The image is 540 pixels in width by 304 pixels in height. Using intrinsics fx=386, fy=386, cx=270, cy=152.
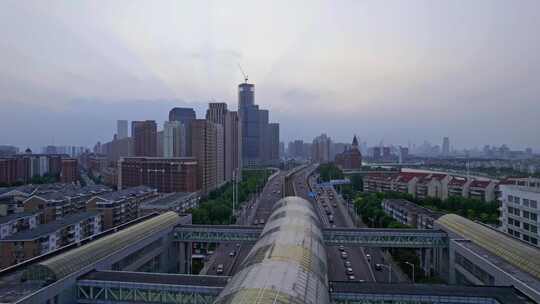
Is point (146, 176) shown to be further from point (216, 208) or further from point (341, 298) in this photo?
point (341, 298)

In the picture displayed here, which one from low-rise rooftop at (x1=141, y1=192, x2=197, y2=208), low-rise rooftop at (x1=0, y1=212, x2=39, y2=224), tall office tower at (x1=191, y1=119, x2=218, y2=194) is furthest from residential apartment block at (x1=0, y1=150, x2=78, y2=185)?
low-rise rooftop at (x1=141, y1=192, x2=197, y2=208)

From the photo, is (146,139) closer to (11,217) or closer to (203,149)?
(203,149)

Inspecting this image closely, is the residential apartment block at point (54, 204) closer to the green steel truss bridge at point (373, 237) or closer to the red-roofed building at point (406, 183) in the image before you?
the green steel truss bridge at point (373, 237)

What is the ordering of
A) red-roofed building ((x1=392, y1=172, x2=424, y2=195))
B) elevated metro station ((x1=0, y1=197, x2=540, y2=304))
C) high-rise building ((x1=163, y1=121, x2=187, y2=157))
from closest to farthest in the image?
elevated metro station ((x1=0, y1=197, x2=540, y2=304)), red-roofed building ((x1=392, y1=172, x2=424, y2=195)), high-rise building ((x1=163, y1=121, x2=187, y2=157))

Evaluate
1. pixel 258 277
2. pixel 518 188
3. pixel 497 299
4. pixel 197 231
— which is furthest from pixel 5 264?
pixel 518 188

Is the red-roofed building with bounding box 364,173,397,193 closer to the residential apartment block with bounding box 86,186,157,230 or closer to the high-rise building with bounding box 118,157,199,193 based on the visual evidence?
the high-rise building with bounding box 118,157,199,193

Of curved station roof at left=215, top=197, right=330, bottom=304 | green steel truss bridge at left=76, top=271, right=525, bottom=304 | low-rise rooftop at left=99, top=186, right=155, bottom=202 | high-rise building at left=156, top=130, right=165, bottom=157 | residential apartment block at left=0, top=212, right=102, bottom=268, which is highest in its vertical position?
high-rise building at left=156, top=130, right=165, bottom=157
